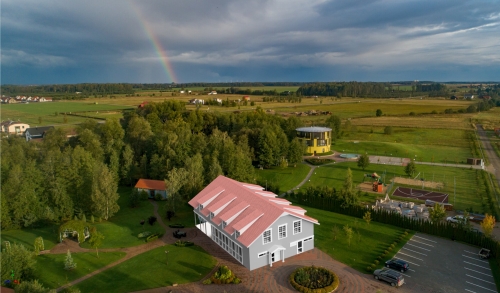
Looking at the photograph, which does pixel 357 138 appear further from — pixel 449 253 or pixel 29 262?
pixel 29 262

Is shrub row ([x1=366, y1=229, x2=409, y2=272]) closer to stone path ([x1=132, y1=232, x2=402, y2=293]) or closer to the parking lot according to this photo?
the parking lot

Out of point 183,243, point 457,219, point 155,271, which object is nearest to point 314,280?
point 155,271

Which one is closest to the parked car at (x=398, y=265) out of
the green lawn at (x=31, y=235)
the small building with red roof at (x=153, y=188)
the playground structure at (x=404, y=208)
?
the playground structure at (x=404, y=208)

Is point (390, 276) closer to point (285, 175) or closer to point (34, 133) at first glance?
point (285, 175)

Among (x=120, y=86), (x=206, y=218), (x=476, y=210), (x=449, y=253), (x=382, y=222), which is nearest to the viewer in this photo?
(x=449, y=253)

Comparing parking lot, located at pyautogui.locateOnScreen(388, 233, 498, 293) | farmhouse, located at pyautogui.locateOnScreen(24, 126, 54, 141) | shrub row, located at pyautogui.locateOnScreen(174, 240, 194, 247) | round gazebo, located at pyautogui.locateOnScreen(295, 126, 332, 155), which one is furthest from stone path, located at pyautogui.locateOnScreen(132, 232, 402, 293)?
farmhouse, located at pyautogui.locateOnScreen(24, 126, 54, 141)

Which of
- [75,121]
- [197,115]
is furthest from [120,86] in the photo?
[197,115]

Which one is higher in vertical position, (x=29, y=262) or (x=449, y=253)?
(x=29, y=262)
